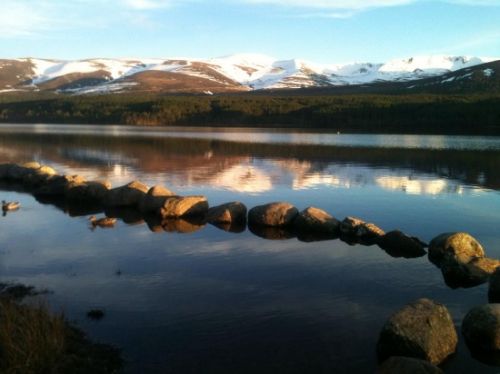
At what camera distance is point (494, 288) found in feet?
48.6

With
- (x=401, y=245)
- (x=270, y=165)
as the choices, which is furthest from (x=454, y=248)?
(x=270, y=165)

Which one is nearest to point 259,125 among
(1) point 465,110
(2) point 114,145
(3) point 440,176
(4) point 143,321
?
(1) point 465,110

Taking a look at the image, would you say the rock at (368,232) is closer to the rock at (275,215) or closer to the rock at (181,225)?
the rock at (275,215)

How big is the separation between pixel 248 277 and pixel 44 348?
7.72m

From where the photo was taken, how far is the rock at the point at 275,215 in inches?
908

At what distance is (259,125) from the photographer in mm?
131000

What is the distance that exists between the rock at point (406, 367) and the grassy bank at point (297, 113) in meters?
97.1

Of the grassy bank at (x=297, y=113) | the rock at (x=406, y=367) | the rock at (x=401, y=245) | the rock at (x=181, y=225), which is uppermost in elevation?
the grassy bank at (x=297, y=113)

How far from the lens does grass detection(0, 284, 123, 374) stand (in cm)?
909

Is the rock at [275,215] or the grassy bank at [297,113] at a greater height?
the grassy bank at [297,113]

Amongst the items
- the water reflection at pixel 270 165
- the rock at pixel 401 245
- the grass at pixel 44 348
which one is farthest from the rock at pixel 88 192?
the grass at pixel 44 348

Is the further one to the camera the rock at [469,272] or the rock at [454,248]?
the rock at [454,248]

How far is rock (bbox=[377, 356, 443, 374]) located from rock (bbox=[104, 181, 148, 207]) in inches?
749

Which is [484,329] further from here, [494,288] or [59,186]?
[59,186]
